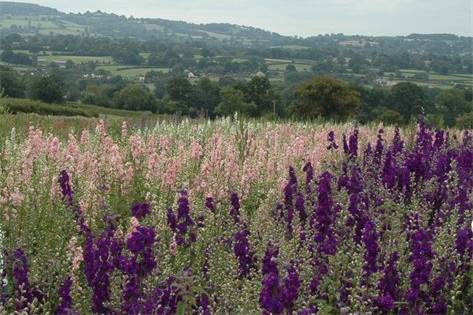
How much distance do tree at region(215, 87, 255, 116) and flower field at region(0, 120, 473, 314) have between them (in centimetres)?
6312

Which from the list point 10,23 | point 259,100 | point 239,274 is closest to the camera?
point 239,274

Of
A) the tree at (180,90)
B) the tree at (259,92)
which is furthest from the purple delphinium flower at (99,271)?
the tree at (180,90)

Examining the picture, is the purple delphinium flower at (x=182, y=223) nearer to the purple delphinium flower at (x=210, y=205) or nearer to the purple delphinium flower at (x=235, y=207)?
the purple delphinium flower at (x=210, y=205)

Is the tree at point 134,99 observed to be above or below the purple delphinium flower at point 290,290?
below

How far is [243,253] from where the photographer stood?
15.1ft

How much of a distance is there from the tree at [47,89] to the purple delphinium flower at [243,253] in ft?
225

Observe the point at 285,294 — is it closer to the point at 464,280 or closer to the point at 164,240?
the point at 164,240

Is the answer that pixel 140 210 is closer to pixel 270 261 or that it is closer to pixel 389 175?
pixel 270 261

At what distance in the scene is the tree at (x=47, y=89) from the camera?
7112 cm

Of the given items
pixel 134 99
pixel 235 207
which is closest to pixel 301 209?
pixel 235 207

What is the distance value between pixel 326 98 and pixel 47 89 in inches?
1216

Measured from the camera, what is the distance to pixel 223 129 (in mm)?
11852

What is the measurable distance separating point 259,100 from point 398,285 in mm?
76556

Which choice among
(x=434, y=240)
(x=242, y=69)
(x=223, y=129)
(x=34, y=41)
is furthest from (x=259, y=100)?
(x=434, y=240)
